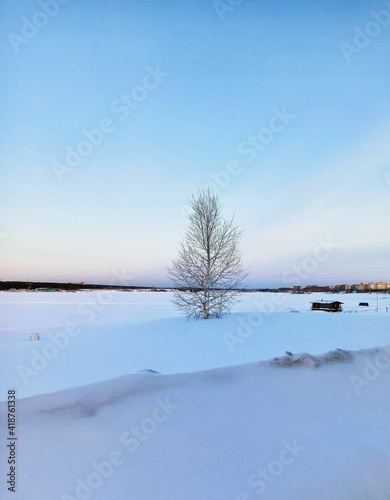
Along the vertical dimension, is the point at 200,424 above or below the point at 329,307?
above

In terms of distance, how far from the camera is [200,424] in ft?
15.0

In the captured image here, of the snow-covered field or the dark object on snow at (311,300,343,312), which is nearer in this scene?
the snow-covered field

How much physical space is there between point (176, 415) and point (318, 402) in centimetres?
235

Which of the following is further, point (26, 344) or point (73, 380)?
point (26, 344)

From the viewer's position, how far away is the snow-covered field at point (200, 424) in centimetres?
358

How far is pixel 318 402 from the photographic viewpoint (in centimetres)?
546

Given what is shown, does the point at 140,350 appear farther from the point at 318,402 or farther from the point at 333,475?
the point at 333,475

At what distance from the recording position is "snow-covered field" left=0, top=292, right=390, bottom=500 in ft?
11.8

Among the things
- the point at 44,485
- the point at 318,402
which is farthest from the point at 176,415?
the point at 318,402

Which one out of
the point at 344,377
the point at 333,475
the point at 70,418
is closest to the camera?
the point at 333,475

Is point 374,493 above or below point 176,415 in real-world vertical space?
below

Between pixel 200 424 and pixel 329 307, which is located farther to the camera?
pixel 329 307

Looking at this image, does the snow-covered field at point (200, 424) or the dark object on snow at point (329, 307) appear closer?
the snow-covered field at point (200, 424)

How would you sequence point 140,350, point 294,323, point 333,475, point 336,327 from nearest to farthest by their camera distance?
point 333,475
point 140,350
point 336,327
point 294,323
